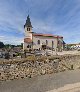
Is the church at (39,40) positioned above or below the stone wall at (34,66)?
above

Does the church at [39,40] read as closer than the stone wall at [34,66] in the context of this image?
No

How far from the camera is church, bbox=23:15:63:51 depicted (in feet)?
196

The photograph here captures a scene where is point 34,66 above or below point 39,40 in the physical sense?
below

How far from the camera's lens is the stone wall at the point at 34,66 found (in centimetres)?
1579

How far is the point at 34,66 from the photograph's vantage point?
17.8 metres

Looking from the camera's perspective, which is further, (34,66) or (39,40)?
(39,40)

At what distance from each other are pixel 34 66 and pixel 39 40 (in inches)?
1748

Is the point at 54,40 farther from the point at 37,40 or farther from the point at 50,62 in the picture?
the point at 50,62

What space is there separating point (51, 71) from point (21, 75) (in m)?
4.19

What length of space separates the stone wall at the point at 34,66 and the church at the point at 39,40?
122ft

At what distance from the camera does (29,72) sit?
17141 millimetres

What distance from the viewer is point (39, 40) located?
62031mm

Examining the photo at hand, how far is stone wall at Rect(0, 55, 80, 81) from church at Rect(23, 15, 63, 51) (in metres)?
37.2

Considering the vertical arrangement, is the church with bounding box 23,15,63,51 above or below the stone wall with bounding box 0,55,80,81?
above
